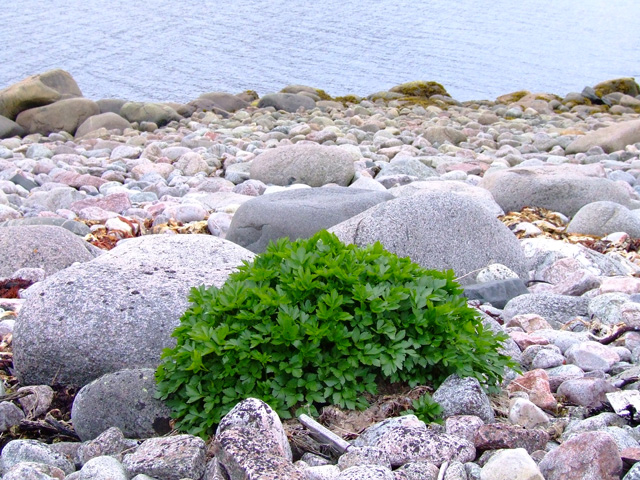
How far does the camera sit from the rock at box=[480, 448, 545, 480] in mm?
2443

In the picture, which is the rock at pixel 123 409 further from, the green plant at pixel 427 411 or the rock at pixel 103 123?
the rock at pixel 103 123

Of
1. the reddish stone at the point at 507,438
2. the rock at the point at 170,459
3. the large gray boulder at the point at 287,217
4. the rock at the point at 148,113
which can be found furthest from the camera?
the rock at the point at 148,113

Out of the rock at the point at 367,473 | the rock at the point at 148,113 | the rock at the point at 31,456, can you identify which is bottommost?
the rock at the point at 148,113

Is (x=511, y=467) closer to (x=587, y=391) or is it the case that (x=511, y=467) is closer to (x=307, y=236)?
(x=587, y=391)

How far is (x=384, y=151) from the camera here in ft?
46.7

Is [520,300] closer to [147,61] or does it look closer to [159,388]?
[159,388]

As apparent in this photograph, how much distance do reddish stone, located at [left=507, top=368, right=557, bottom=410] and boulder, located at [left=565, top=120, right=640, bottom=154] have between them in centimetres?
1286

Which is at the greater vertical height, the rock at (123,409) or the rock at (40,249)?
the rock at (123,409)

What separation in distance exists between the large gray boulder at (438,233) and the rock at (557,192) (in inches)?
128

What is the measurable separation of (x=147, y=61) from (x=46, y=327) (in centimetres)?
2827

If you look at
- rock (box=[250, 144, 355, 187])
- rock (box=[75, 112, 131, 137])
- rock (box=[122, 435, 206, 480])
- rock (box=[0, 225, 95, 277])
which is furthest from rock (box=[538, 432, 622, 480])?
rock (box=[75, 112, 131, 137])

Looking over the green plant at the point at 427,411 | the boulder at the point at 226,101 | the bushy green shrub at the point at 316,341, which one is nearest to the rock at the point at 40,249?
the bushy green shrub at the point at 316,341

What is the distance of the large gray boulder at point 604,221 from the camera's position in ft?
25.9

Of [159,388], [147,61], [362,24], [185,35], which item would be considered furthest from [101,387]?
[362,24]
